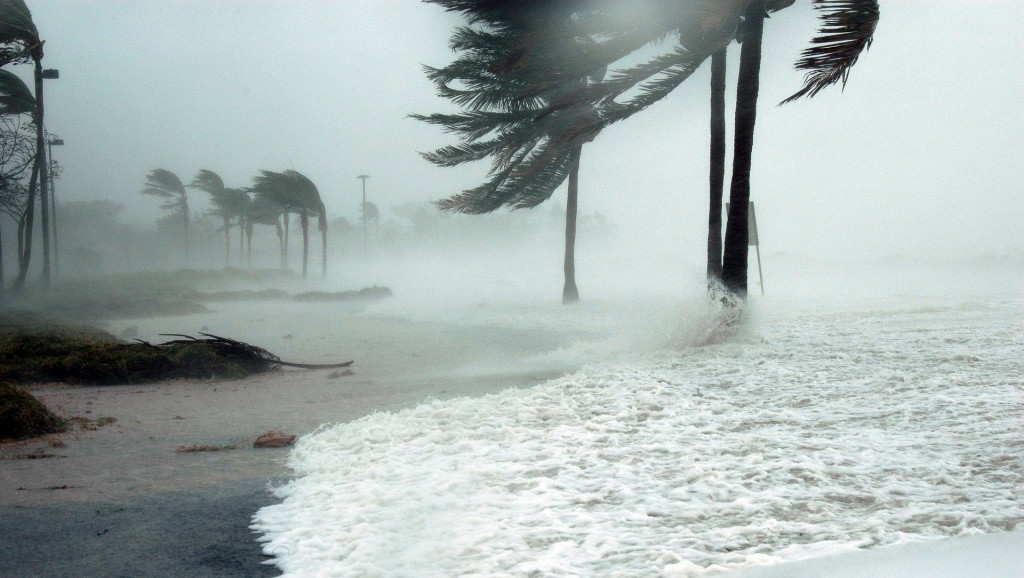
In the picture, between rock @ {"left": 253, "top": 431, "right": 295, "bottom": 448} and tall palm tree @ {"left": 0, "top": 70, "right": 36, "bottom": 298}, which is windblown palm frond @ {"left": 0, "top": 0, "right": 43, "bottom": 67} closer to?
tall palm tree @ {"left": 0, "top": 70, "right": 36, "bottom": 298}

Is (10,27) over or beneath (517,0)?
over

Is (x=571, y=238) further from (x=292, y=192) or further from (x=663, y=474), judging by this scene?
(x=292, y=192)

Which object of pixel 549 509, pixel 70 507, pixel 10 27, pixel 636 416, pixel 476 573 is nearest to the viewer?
pixel 476 573

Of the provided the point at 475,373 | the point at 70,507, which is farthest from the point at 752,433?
the point at 475,373

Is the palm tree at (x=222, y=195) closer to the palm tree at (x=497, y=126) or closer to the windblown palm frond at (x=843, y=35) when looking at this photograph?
the palm tree at (x=497, y=126)

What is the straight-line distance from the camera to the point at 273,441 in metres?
4.73

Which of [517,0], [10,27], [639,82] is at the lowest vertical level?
[639,82]

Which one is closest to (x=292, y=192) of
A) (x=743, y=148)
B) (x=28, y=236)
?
(x=28, y=236)

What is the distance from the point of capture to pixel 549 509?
2.88 m

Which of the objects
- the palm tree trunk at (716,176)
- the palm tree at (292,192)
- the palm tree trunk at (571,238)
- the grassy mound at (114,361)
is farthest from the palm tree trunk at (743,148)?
the palm tree at (292,192)

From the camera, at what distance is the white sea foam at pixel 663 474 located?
2.46m

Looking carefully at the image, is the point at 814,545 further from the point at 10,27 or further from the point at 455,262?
the point at 455,262

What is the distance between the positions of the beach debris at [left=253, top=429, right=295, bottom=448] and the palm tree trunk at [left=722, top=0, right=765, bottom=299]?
19.5 feet

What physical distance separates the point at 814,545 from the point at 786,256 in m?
51.2
